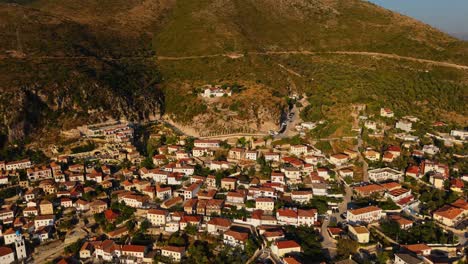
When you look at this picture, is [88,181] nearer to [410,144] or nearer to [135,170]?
[135,170]

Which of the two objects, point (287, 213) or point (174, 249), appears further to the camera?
point (287, 213)

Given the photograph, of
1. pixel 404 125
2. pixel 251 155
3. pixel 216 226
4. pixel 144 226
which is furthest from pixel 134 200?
pixel 404 125

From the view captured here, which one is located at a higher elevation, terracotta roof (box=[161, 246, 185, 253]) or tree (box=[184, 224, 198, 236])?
tree (box=[184, 224, 198, 236])

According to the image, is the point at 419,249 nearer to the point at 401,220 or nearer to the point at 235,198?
the point at 401,220

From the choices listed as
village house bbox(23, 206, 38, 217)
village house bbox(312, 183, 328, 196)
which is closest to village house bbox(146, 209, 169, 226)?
village house bbox(23, 206, 38, 217)

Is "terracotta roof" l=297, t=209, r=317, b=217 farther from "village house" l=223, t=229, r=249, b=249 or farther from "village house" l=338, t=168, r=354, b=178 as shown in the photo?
"village house" l=338, t=168, r=354, b=178

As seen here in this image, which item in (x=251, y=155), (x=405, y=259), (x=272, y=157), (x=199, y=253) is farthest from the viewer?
(x=251, y=155)

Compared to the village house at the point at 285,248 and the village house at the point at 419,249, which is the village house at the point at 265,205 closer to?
the village house at the point at 285,248
